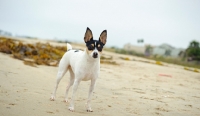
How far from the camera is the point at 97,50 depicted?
206 inches

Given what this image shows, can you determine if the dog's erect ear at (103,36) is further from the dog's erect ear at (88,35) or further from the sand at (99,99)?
the sand at (99,99)

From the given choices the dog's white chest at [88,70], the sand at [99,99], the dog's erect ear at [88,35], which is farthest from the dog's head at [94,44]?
the sand at [99,99]

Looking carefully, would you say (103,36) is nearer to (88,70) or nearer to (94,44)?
(94,44)

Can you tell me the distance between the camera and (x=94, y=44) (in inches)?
207

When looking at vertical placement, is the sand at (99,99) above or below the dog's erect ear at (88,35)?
Answer: below

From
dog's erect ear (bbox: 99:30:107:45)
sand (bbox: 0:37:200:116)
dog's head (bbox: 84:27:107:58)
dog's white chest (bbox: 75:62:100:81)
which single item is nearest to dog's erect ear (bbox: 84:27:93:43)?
dog's head (bbox: 84:27:107:58)

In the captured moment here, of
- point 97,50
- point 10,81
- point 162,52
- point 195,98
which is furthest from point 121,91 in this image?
point 162,52

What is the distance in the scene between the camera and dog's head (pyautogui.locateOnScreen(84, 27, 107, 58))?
5.20 meters

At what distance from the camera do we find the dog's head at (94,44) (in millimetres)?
5199

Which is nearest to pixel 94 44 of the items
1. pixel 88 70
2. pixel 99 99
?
pixel 88 70

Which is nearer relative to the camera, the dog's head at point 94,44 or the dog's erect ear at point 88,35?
the dog's head at point 94,44

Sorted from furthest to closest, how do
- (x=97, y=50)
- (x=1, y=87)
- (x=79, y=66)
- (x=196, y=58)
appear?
(x=196, y=58) → (x=1, y=87) → (x=79, y=66) → (x=97, y=50)

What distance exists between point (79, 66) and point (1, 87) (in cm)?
230

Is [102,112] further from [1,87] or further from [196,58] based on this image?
[196,58]
